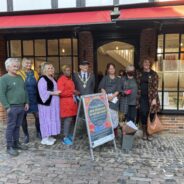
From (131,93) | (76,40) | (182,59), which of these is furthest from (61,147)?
(182,59)

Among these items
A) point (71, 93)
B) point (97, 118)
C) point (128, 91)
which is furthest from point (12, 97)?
point (128, 91)

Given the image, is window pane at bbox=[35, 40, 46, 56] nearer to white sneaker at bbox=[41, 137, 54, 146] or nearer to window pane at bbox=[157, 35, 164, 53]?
white sneaker at bbox=[41, 137, 54, 146]

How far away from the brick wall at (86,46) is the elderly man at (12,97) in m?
2.27

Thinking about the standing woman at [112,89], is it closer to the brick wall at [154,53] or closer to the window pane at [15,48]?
the brick wall at [154,53]

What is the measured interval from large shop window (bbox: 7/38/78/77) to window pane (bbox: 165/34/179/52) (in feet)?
7.51

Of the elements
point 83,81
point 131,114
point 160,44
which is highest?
point 160,44

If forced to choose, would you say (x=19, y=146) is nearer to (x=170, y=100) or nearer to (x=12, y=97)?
(x=12, y=97)

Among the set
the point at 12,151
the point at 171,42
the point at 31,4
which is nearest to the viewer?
the point at 12,151

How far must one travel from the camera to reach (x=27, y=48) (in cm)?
666

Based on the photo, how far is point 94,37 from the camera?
6.27 meters

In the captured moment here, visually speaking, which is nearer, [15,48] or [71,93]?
[71,93]

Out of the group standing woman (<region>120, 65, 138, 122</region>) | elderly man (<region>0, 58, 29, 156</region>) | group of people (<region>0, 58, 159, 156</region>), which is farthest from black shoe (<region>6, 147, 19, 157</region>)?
standing woman (<region>120, 65, 138, 122</region>)

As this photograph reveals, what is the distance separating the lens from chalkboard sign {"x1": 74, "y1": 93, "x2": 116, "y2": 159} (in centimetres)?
441

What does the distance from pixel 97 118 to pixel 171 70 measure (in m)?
2.40
